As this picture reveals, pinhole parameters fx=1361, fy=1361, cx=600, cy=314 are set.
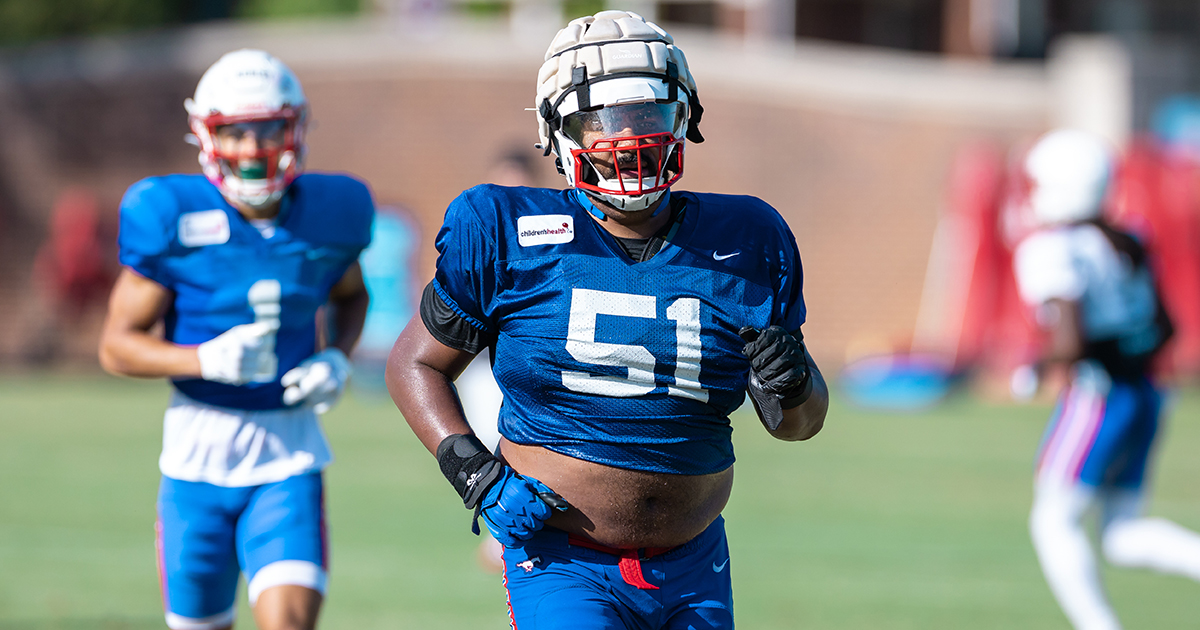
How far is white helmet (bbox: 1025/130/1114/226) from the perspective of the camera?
232 inches

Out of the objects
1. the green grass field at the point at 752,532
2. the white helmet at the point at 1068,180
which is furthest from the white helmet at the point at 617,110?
the green grass field at the point at 752,532

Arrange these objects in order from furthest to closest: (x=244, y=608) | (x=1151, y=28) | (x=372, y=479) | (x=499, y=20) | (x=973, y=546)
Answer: (x=1151, y=28) → (x=499, y=20) → (x=372, y=479) → (x=973, y=546) → (x=244, y=608)

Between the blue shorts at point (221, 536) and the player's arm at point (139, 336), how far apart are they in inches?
14.6

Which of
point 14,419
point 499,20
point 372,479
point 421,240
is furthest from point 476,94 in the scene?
point 372,479

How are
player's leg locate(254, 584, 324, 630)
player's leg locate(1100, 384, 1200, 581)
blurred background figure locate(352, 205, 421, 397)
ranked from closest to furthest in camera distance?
player's leg locate(254, 584, 324, 630) → player's leg locate(1100, 384, 1200, 581) → blurred background figure locate(352, 205, 421, 397)

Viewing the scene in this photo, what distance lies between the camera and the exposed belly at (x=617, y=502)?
310cm

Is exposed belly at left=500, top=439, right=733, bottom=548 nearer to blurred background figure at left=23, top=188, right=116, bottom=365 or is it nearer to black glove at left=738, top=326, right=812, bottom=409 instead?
black glove at left=738, top=326, right=812, bottom=409

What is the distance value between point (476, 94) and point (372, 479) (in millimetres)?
11436

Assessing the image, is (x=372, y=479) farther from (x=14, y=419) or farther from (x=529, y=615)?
(x=529, y=615)

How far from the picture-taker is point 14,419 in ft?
46.4

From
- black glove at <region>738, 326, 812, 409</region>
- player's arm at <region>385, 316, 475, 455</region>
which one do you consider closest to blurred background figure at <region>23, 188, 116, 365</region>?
player's arm at <region>385, 316, 475, 455</region>

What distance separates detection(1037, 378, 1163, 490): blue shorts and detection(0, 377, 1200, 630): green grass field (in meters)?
1.01

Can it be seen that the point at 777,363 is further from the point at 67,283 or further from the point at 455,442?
the point at 67,283

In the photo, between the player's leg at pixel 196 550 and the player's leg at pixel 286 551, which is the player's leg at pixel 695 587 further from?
the player's leg at pixel 196 550
